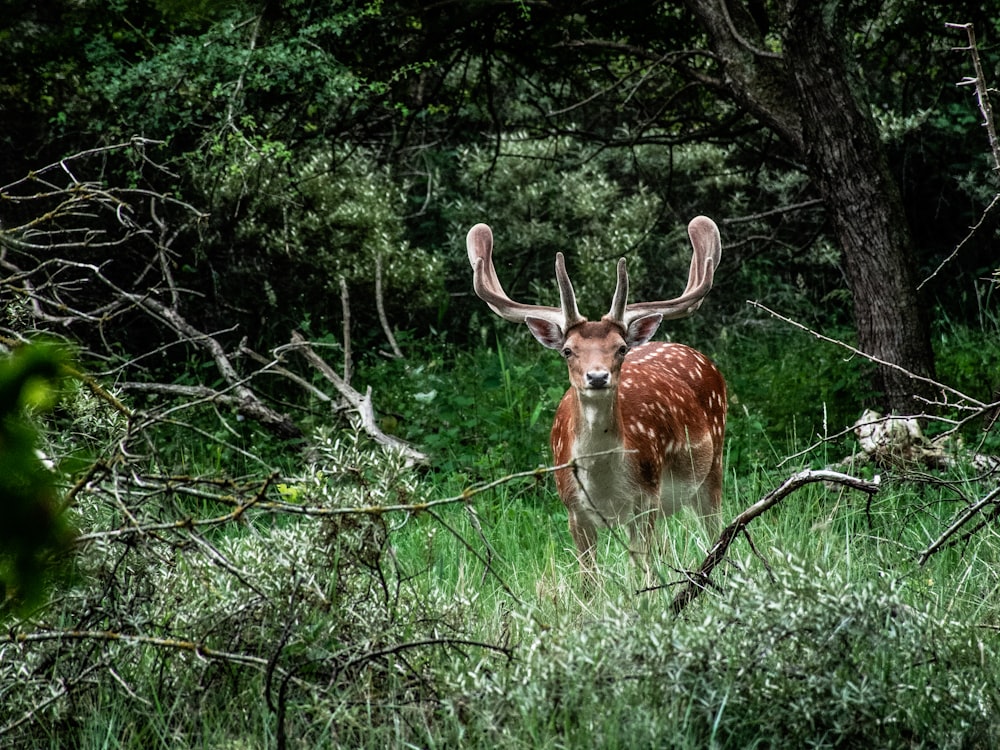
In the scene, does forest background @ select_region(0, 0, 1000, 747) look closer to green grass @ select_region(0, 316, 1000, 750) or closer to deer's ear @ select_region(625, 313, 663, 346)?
green grass @ select_region(0, 316, 1000, 750)

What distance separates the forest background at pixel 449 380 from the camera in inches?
124

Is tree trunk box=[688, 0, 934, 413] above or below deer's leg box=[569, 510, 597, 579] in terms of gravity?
above

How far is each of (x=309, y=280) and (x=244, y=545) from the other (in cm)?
621

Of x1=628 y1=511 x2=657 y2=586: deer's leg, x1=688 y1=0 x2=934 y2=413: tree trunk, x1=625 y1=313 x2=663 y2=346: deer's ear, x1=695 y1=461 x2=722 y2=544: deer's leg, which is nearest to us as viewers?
x1=628 y1=511 x2=657 y2=586: deer's leg

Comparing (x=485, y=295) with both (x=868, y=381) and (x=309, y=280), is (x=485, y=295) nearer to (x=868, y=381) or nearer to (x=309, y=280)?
(x=868, y=381)

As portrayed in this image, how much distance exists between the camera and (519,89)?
42.3 ft

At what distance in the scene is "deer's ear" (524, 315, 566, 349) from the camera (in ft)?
19.1

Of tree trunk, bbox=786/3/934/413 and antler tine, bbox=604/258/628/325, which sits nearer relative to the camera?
antler tine, bbox=604/258/628/325

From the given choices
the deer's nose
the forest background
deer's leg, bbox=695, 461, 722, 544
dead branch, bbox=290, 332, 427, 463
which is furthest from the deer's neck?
dead branch, bbox=290, 332, 427, 463

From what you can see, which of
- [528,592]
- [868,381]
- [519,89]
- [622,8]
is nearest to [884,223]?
[868,381]

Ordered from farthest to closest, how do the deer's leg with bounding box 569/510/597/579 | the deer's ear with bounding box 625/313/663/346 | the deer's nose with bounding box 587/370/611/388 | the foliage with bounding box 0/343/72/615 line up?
the deer's ear with bounding box 625/313/663/346 → the deer's leg with bounding box 569/510/597/579 → the deer's nose with bounding box 587/370/611/388 → the foliage with bounding box 0/343/72/615

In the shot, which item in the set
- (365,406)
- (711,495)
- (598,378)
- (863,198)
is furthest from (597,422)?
(863,198)

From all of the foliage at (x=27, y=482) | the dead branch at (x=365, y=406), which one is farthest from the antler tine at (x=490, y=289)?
the foliage at (x=27, y=482)

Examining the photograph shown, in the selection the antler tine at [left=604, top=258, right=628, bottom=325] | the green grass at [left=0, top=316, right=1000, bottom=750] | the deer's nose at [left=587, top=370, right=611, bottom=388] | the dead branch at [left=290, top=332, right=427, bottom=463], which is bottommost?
the dead branch at [left=290, top=332, right=427, bottom=463]
